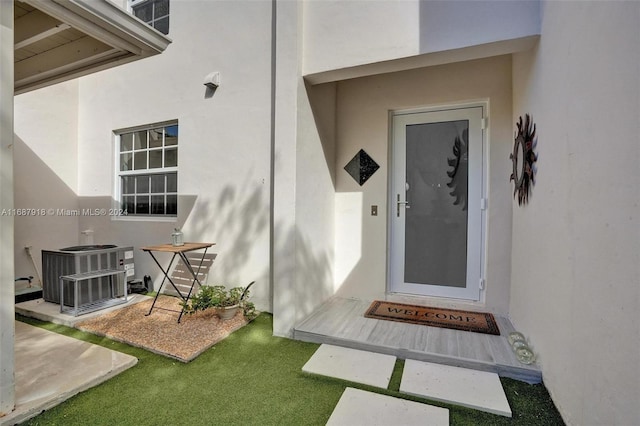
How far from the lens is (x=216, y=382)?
223 centimetres

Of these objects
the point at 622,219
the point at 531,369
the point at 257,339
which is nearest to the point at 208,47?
the point at 257,339

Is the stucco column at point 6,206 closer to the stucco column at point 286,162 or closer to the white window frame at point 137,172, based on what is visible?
the stucco column at point 286,162

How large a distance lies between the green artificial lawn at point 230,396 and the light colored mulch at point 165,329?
0.10 meters

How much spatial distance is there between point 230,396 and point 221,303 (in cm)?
144

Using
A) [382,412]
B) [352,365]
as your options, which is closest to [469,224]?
[352,365]

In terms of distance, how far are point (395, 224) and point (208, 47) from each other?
3.34 meters

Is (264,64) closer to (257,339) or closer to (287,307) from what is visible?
(287,307)

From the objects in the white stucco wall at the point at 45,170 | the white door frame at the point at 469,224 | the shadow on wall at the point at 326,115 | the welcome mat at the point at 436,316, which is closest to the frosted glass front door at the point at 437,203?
the white door frame at the point at 469,224

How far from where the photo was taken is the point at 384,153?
368 cm

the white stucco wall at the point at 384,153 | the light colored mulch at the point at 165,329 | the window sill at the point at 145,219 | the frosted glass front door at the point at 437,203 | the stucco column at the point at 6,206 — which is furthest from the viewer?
the window sill at the point at 145,219

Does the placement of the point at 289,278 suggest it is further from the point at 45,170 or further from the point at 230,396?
the point at 45,170

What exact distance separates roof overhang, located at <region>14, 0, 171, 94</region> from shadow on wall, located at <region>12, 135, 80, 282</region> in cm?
194

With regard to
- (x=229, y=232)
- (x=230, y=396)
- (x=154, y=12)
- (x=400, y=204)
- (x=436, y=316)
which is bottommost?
(x=230, y=396)

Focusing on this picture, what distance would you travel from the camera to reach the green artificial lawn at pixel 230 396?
6.05 feet
